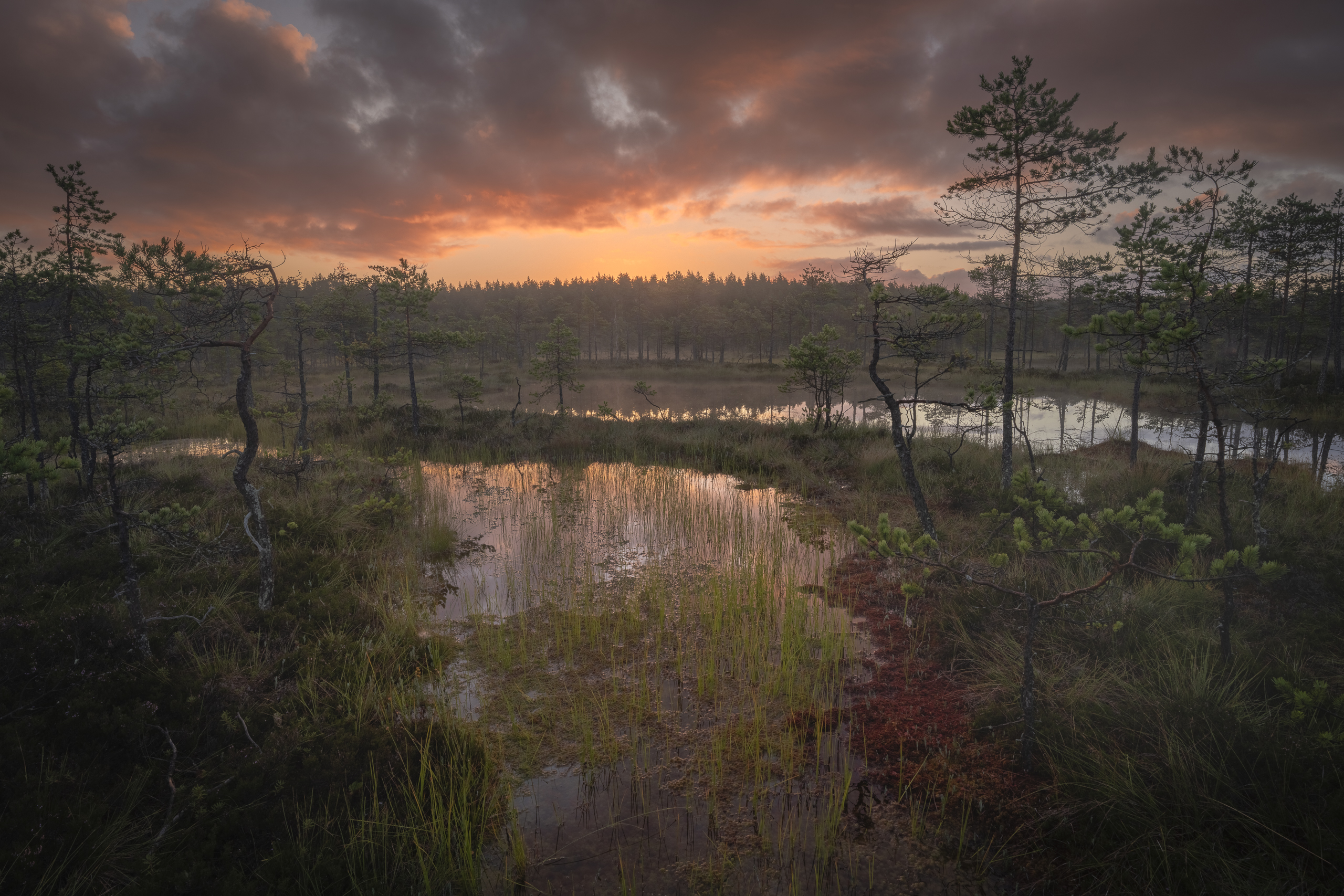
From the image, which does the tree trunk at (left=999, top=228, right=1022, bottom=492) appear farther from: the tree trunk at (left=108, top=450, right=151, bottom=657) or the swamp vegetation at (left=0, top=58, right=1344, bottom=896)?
the tree trunk at (left=108, top=450, right=151, bottom=657)

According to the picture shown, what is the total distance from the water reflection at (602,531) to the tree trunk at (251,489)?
2.23 meters

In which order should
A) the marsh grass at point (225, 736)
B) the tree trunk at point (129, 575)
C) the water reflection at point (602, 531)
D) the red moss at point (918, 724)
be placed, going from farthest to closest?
the water reflection at point (602, 531) < the tree trunk at point (129, 575) < the red moss at point (918, 724) < the marsh grass at point (225, 736)

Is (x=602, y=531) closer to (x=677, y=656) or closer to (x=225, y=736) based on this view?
(x=677, y=656)

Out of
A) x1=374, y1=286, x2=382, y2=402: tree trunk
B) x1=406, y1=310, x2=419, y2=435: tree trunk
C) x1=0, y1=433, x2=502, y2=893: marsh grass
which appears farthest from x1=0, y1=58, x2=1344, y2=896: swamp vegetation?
x1=374, y1=286, x2=382, y2=402: tree trunk

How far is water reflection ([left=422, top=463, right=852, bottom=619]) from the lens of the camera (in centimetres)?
879

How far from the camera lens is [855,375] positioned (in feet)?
185

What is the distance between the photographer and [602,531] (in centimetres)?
1116

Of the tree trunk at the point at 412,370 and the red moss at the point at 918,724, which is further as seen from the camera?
the tree trunk at the point at 412,370

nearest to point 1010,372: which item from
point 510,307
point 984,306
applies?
point 984,306

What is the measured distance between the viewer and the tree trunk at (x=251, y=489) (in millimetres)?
6215

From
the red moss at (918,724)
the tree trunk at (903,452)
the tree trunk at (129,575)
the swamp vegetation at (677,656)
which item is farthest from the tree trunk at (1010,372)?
the tree trunk at (129,575)

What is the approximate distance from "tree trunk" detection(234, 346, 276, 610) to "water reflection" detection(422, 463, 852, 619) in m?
2.23

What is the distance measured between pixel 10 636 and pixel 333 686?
2859mm

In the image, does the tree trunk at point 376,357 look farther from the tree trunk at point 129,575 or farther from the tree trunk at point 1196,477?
the tree trunk at point 1196,477
